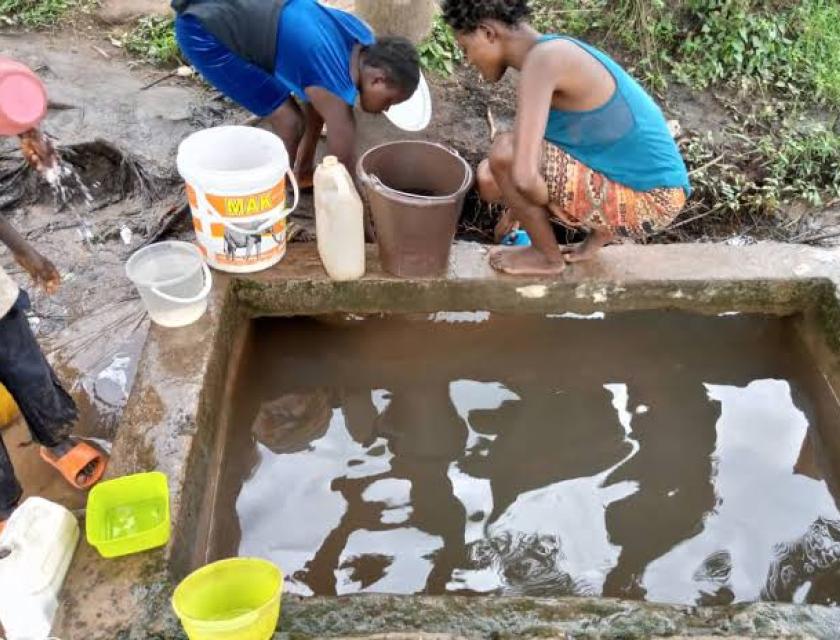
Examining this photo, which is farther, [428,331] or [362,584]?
[428,331]

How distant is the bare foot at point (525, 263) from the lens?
2969 millimetres

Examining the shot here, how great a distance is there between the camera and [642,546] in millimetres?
2492

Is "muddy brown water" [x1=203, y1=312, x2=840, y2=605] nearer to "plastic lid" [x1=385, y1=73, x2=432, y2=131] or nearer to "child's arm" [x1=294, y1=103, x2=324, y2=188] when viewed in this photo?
"child's arm" [x1=294, y1=103, x2=324, y2=188]

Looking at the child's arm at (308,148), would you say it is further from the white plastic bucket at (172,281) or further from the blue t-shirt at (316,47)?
the white plastic bucket at (172,281)

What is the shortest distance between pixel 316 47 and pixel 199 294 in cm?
113

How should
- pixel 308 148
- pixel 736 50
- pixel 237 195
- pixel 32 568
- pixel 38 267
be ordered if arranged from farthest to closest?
pixel 736 50 → pixel 308 148 → pixel 237 195 → pixel 38 267 → pixel 32 568

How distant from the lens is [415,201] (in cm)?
265

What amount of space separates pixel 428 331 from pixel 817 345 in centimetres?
156

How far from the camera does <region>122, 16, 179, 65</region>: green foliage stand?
4.77m

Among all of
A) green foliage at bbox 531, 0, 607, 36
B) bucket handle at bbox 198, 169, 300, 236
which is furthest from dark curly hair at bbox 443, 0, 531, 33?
green foliage at bbox 531, 0, 607, 36

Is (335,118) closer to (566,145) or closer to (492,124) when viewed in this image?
(566,145)

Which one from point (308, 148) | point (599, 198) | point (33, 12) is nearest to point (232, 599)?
point (599, 198)

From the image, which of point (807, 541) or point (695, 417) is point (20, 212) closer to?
point (695, 417)

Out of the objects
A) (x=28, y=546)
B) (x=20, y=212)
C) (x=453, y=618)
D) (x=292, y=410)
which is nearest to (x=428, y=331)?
(x=292, y=410)
